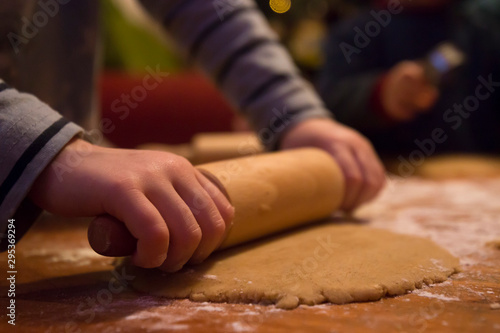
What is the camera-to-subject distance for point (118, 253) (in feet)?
1.72

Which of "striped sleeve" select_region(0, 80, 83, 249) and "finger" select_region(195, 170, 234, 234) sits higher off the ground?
"striped sleeve" select_region(0, 80, 83, 249)

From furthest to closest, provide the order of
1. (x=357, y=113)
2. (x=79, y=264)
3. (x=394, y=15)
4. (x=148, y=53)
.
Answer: (x=148, y=53) → (x=394, y=15) → (x=357, y=113) → (x=79, y=264)

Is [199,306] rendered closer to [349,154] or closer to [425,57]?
[349,154]

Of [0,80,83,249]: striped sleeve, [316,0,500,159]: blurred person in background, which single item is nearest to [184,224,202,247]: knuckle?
[0,80,83,249]: striped sleeve

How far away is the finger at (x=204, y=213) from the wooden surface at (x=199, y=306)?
0.25 ft

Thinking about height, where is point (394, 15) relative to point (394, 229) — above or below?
above

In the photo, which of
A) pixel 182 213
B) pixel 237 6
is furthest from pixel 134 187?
pixel 237 6

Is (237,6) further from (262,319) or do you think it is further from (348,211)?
(262,319)

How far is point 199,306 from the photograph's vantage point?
0.51m

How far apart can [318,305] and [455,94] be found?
6.15ft

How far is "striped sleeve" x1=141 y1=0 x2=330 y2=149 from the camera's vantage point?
0.99 meters

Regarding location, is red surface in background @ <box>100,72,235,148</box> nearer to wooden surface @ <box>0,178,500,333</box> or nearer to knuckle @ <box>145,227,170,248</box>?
wooden surface @ <box>0,178,500,333</box>

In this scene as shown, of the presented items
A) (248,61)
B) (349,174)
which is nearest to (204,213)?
(349,174)

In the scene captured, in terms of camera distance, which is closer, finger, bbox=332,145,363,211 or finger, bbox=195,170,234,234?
finger, bbox=195,170,234,234
